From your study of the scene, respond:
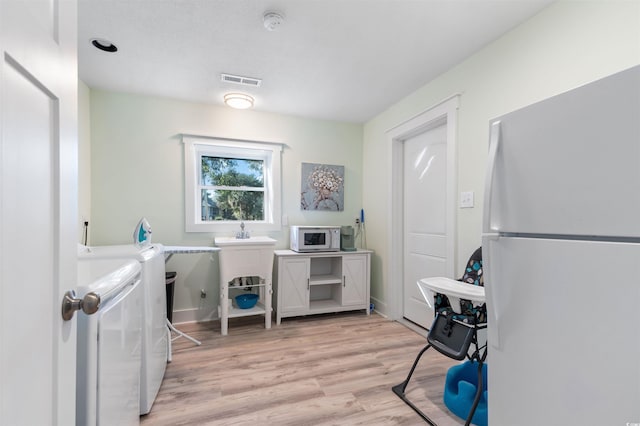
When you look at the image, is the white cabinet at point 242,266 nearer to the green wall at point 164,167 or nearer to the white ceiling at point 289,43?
the green wall at point 164,167

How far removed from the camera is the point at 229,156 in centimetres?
342

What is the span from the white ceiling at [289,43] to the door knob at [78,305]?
1.77 metres

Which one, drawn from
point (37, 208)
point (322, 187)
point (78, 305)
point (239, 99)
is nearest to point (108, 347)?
point (78, 305)

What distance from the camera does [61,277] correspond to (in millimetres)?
620

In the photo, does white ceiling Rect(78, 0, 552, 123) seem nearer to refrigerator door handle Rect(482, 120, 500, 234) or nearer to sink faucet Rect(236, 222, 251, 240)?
refrigerator door handle Rect(482, 120, 500, 234)

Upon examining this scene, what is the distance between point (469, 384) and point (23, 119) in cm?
212

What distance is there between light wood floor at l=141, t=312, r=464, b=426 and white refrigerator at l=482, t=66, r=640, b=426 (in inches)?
35.7

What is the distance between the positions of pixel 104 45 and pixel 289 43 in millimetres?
1388

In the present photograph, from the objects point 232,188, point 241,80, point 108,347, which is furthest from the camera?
point 232,188

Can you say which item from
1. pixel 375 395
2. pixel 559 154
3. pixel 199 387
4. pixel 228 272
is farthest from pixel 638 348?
pixel 228 272

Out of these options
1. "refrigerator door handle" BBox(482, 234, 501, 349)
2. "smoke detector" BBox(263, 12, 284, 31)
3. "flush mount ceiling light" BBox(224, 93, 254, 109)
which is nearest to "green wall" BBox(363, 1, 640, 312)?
"refrigerator door handle" BBox(482, 234, 501, 349)

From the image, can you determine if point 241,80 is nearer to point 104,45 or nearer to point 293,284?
point 104,45

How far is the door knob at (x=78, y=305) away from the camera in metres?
0.62

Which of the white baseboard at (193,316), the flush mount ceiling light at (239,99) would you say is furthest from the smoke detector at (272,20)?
the white baseboard at (193,316)
